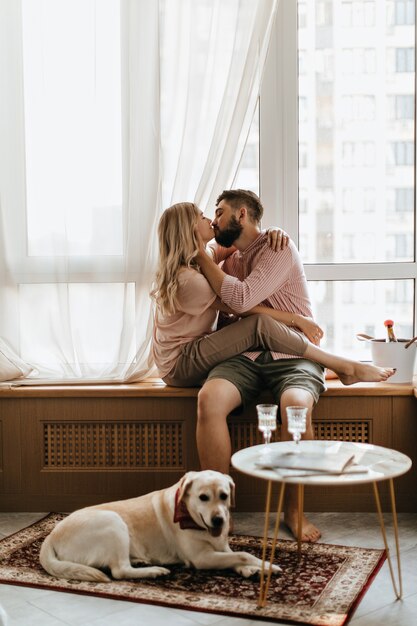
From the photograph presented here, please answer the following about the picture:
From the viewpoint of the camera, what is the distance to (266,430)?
98.3 inches

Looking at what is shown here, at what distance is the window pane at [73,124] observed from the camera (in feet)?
11.7

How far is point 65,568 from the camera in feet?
8.75

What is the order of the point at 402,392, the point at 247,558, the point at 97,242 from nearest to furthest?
the point at 247,558, the point at 402,392, the point at 97,242

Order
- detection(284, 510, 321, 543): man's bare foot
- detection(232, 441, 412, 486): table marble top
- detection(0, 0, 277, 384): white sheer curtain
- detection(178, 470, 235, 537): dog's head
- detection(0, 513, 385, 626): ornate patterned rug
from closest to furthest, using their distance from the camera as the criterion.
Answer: detection(232, 441, 412, 486): table marble top < detection(0, 513, 385, 626): ornate patterned rug < detection(178, 470, 235, 537): dog's head < detection(284, 510, 321, 543): man's bare foot < detection(0, 0, 277, 384): white sheer curtain

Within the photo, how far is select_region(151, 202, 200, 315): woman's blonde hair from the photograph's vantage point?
330 cm

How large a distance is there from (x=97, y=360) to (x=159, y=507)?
1.05 m

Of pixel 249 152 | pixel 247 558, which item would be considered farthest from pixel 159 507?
pixel 249 152

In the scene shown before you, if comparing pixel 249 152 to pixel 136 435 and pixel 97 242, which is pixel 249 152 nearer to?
pixel 97 242

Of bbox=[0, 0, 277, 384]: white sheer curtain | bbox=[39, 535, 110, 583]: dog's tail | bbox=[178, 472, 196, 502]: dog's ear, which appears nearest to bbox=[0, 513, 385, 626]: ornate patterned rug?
bbox=[39, 535, 110, 583]: dog's tail

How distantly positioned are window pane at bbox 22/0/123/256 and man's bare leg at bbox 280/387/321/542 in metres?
1.07

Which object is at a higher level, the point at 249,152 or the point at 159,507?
the point at 249,152

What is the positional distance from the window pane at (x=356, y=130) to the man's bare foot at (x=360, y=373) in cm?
62

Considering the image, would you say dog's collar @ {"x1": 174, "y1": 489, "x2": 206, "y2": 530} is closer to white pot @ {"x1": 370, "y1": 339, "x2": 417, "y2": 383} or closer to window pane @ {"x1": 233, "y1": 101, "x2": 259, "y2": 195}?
white pot @ {"x1": 370, "y1": 339, "x2": 417, "y2": 383}

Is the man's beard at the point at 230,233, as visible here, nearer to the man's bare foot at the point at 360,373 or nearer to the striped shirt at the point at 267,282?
the striped shirt at the point at 267,282
